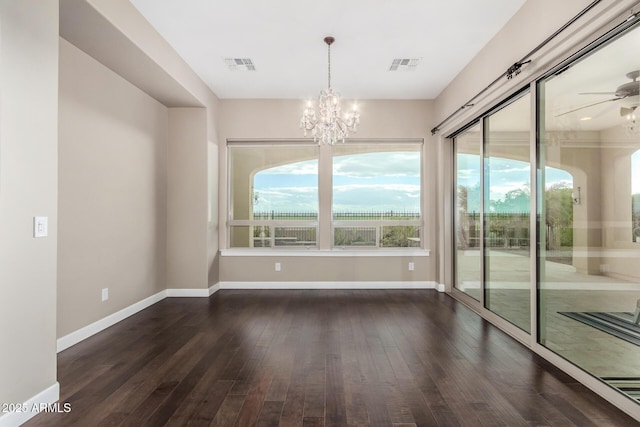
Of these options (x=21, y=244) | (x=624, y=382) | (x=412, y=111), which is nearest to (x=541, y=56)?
(x=624, y=382)

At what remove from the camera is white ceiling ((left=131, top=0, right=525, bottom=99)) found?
10.5 feet

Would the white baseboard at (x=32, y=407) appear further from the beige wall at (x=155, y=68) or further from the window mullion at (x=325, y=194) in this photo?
the window mullion at (x=325, y=194)

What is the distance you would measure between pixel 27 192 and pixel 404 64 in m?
3.93

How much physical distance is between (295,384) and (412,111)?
4560mm

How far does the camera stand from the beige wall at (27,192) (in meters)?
1.90

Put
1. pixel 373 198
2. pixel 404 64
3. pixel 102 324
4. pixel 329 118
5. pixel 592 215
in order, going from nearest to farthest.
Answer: pixel 592 215
pixel 102 324
pixel 329 118
pixel 404 64
pixel 373 198

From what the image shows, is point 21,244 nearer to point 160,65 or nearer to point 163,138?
point 160,65

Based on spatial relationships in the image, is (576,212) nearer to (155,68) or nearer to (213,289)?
(155,68)

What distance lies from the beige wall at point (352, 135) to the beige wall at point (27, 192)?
3.45 metres

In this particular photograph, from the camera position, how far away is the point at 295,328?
3.68m

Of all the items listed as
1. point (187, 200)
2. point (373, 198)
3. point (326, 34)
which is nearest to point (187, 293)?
point (187, 200)

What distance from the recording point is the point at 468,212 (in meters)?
4.73

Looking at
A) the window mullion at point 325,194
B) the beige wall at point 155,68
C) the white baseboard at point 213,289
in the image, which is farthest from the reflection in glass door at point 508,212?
the beige wall at point 155,68

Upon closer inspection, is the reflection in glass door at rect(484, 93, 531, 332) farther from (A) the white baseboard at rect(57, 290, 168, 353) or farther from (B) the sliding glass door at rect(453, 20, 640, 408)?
(A) the white baseboard at rect(57, 290, 168, 353)
